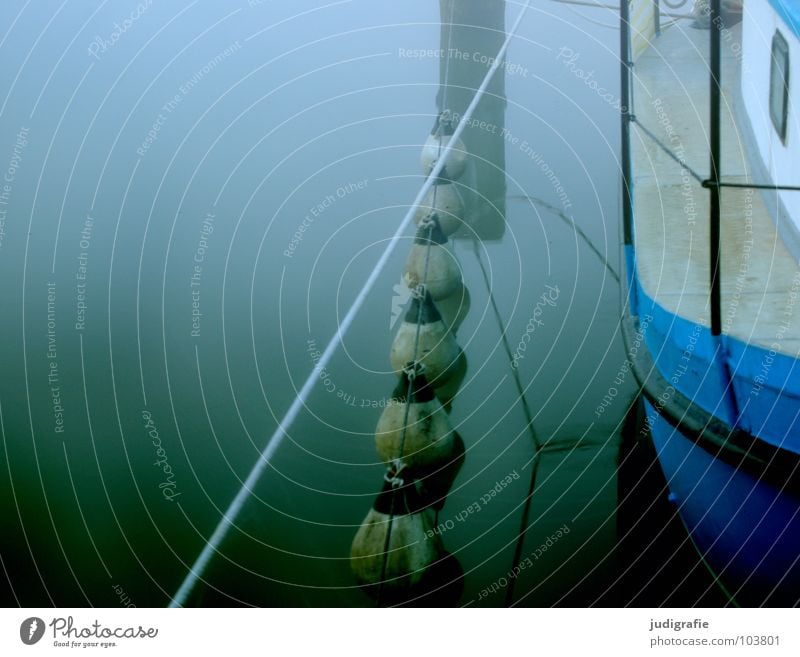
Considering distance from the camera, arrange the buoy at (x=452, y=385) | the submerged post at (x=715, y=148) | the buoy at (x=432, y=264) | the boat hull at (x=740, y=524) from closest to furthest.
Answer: the submerged post at (x=715, y=148), the boat hull at (x=740, y=524), the buoy at (x=452, y=385), the buoy at (x=432, y=264)

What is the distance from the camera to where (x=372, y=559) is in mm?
1070

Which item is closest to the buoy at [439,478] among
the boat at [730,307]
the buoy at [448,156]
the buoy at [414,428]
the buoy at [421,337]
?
the buoy at [414,428]

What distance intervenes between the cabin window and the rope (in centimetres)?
57

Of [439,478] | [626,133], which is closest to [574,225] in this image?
[626,133]

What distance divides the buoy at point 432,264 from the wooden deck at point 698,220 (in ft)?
1.15

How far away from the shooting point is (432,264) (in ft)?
5.29

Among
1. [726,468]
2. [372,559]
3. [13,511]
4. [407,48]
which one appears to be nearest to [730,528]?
[726,468]

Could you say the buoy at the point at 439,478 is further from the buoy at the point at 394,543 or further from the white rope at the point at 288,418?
the white rope at the point at 288,418

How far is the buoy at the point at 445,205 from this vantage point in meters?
1.71

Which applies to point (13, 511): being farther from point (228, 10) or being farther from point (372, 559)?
point (228, 10)

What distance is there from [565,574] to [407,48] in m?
1.47

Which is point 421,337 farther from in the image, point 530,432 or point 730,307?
point 730,307

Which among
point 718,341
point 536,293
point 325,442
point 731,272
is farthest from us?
point 536,293

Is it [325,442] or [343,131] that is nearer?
[325,442]
